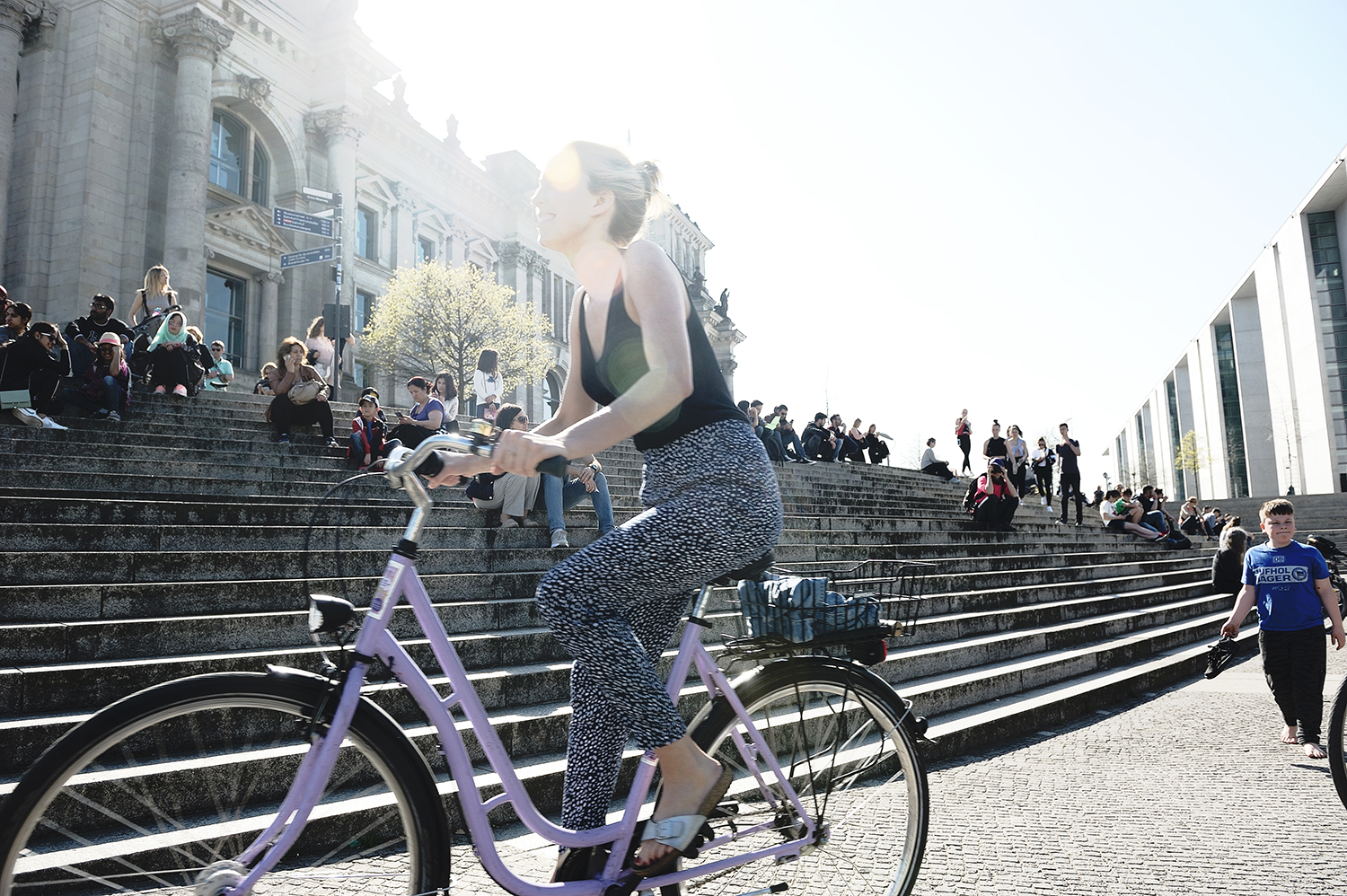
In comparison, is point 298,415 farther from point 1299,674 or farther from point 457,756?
point 1299,674

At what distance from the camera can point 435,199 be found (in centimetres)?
3844

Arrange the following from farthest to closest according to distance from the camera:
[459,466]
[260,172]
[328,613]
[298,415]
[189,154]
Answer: [260,172]
[189,154]
[298,415]
[459,466]
[328,613]

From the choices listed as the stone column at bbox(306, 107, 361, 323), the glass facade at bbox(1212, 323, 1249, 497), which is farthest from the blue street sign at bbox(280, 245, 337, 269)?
the glass facade at bbox(1212, 323, 1249, 497)

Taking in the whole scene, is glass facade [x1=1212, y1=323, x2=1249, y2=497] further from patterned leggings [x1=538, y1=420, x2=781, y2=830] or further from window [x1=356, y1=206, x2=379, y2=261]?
patterned leggings [x1=538, y1=420, x2=781, y2=830]

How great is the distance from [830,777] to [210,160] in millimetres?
31125

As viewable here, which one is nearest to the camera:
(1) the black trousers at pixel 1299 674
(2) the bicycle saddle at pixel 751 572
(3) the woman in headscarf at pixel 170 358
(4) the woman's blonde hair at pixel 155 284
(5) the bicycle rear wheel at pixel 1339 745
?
(2) the bicycle saddle at pixel 751 572

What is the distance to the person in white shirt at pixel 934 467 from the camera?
77.5 ft

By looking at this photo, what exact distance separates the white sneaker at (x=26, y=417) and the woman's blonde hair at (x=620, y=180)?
9.04 m

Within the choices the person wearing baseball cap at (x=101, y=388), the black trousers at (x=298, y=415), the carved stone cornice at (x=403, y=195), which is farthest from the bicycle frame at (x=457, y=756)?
the carved stone cornice at (x=403, y=195)

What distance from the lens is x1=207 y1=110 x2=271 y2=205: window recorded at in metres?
28.0

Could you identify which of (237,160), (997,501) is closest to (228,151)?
(237,160)

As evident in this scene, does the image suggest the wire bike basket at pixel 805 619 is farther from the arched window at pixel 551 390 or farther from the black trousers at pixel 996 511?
the arched window at pixel 551 390

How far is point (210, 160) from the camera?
89.1ft

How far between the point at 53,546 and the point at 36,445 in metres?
3.56
